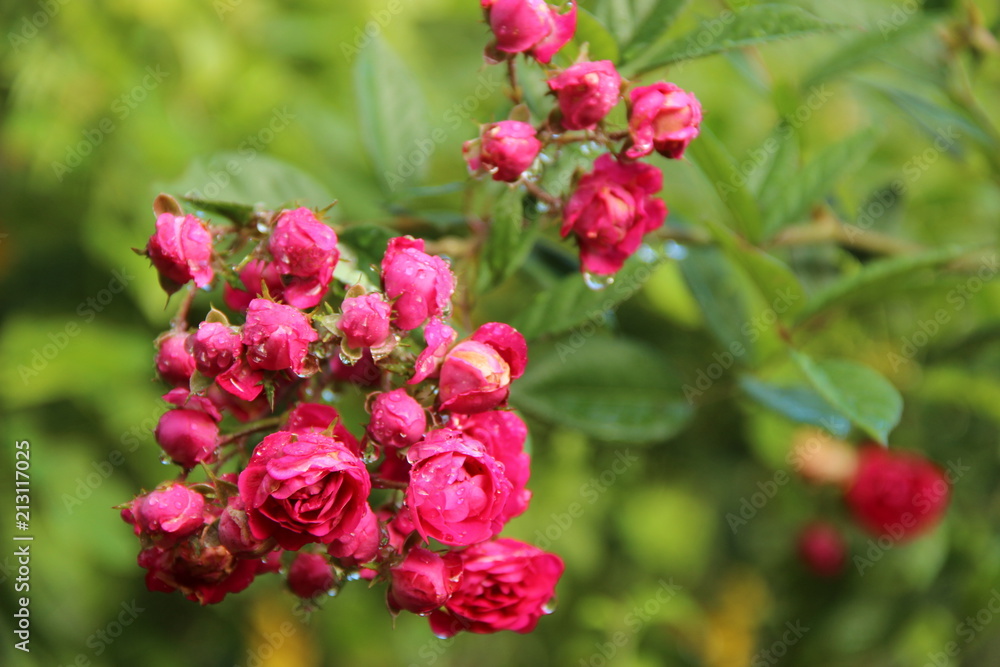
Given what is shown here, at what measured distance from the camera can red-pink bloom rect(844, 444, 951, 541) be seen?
66.1 inches

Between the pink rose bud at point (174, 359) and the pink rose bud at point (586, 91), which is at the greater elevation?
the pink rose bud at point (586, 91)

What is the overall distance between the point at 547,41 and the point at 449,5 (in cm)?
174

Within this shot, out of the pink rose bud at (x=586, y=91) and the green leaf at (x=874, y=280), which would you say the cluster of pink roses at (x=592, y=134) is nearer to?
the pink rose bud at (x=586, y=91)

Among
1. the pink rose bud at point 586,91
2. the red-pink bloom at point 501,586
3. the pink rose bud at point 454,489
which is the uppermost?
the pink rose bud at point 586,91

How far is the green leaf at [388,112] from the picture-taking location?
119 cm

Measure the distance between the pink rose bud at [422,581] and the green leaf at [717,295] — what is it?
0.63 meters

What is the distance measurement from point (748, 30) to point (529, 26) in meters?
0.23

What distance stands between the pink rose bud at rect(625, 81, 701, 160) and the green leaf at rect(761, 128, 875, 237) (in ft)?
1.25

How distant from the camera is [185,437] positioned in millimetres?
714
